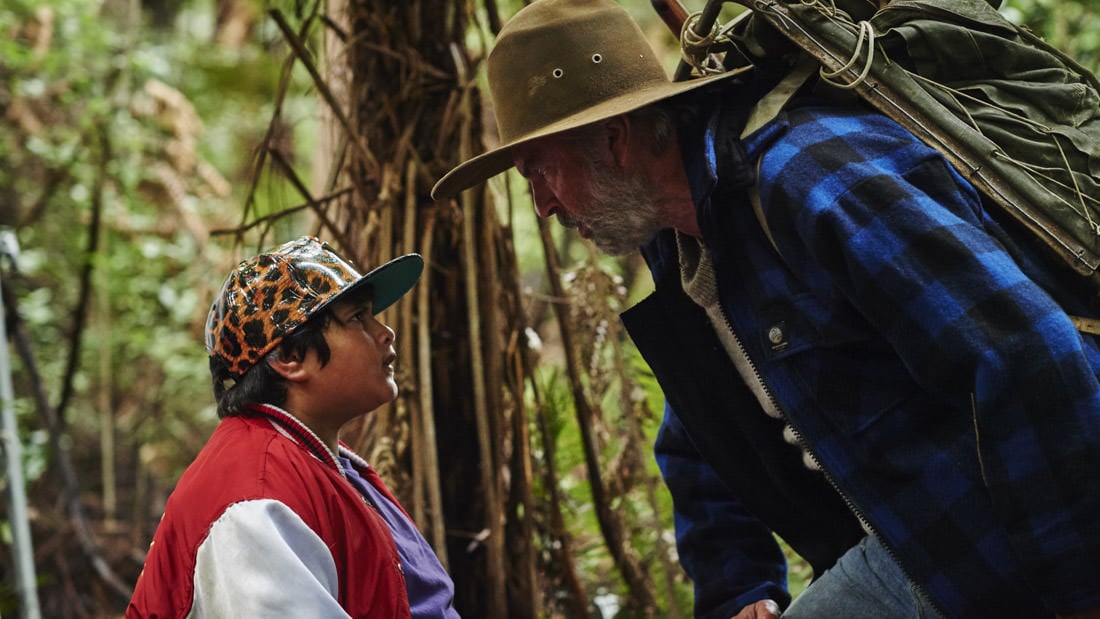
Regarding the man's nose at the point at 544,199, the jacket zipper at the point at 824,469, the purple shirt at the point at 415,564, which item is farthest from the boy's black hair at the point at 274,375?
the jacket zipper at the point at 824,469

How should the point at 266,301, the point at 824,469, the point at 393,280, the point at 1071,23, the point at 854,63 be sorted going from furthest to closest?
1. the point at 1071,23
2. the point at 393,280
3. the point at 266,301
4. the point at 824,469
5. the point at 854,63

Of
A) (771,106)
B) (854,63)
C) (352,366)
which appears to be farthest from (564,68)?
(352,366)

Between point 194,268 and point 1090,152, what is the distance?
22.9ft

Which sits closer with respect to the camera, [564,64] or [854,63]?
[854,63]

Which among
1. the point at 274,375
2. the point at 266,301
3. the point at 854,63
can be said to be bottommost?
the point at 274,375

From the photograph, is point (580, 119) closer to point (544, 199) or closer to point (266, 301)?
point (544, 199)

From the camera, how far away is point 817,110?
181 centimetres

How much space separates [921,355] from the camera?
1.60m

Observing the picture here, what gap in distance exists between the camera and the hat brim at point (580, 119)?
188 cm

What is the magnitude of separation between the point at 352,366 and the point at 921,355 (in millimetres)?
1055

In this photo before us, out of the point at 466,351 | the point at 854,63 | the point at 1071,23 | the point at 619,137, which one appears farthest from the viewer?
the point at 1071,23

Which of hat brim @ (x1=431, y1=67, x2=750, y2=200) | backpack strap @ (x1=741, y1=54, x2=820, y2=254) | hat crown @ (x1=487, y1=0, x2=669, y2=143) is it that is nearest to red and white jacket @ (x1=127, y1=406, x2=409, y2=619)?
→ hat brim @ (x1=431, y1=67, x2=750, y2=200)

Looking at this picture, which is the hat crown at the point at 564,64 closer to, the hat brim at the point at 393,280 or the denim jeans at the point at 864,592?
the hat brim at the point at 393,280

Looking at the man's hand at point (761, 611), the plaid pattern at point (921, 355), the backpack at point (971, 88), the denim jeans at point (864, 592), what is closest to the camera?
the plaid pattern at point (921, 355)
